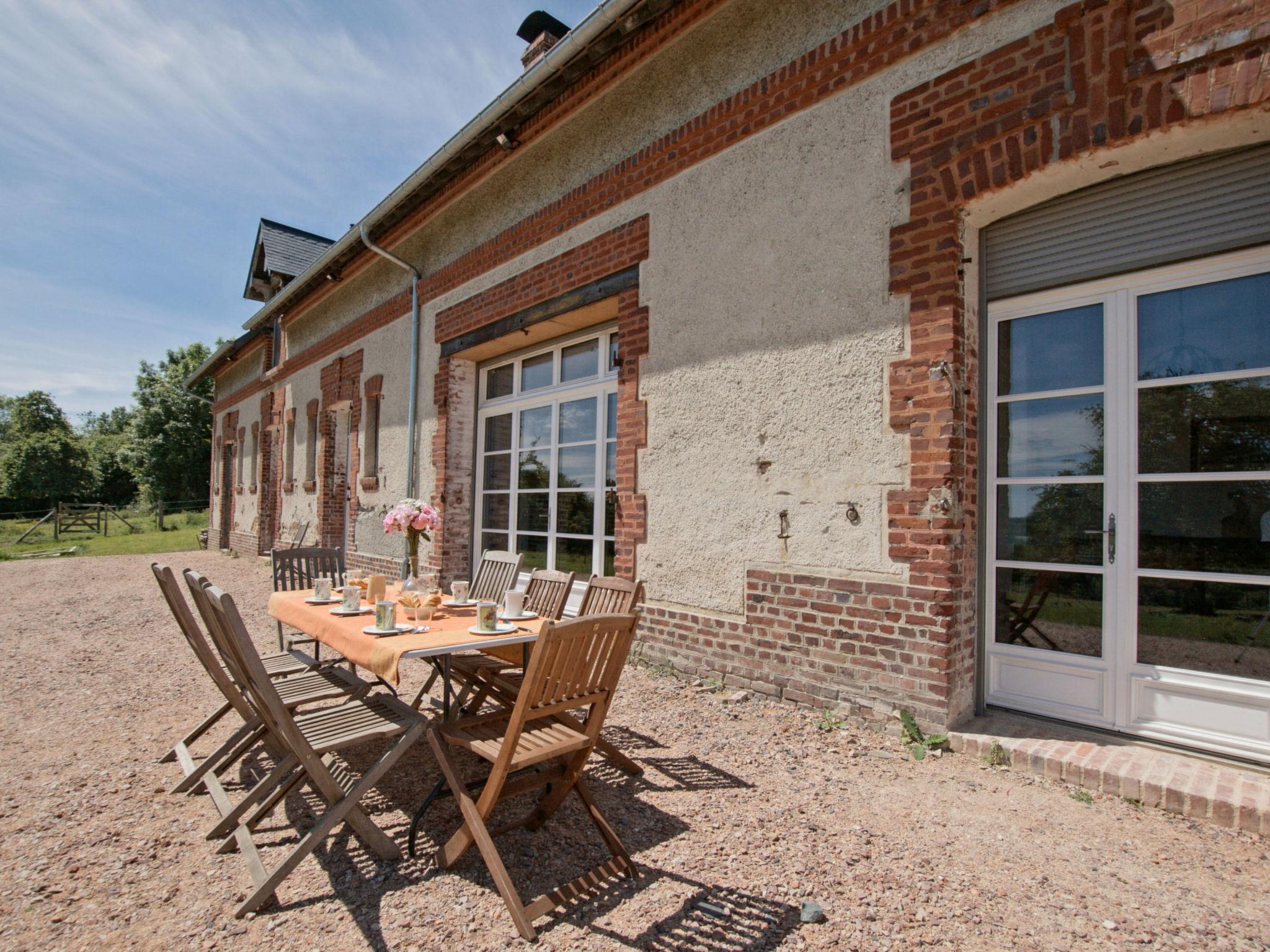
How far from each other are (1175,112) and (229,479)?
19.7 meters

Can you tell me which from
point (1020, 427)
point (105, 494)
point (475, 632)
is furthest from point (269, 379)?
point (105, 494)

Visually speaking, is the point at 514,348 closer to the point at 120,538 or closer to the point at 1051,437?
the point at 1051,437

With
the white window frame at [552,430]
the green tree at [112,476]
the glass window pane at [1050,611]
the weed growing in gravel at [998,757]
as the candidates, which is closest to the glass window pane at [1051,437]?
the glass window pane at [1050,611]

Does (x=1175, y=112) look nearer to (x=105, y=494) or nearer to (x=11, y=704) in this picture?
(x=11, y=704)

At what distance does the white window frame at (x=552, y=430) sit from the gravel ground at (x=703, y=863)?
8.79 ft

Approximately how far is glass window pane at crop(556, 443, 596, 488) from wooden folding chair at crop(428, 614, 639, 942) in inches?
138

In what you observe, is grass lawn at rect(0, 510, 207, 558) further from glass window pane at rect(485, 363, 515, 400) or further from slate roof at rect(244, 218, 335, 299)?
glass window pane at rect(485, 363, 515, 400)

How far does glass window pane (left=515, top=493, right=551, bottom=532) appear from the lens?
6.57m

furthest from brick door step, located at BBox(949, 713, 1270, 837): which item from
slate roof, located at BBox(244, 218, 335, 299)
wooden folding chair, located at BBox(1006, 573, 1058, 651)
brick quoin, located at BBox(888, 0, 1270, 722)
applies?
slate roof, located at BBox(244, 218, 335, 299)

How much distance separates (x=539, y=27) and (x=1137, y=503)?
7.94m

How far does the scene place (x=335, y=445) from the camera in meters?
10.9

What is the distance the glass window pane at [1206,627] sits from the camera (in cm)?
279

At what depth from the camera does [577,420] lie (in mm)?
6230

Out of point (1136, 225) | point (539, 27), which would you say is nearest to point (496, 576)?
point (1136, 225)
